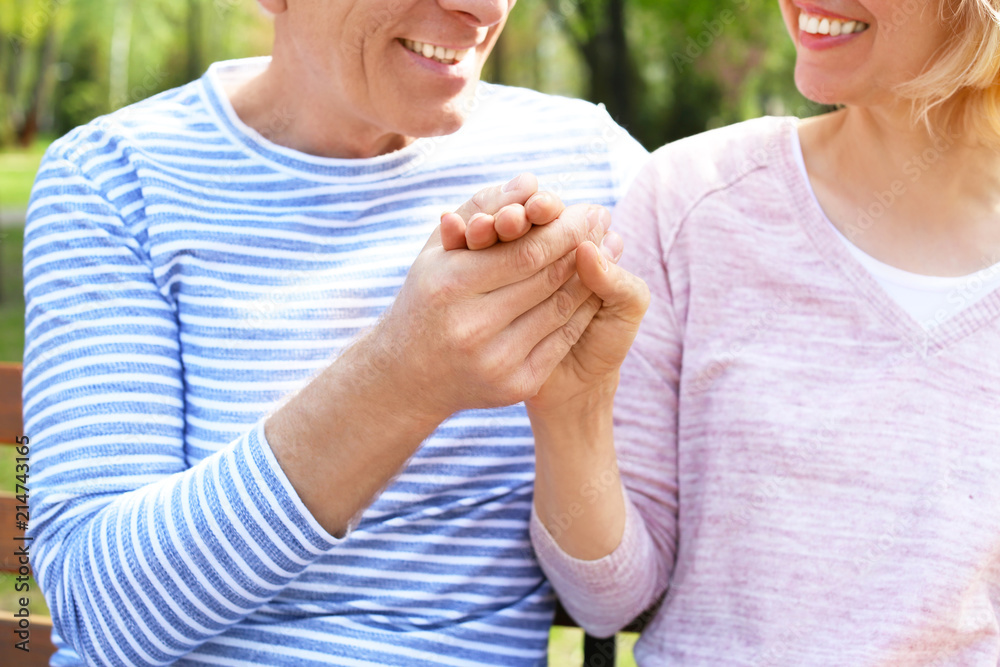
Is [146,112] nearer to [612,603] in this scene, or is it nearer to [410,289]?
[410,289]

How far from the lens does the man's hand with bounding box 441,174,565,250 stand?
1196mm

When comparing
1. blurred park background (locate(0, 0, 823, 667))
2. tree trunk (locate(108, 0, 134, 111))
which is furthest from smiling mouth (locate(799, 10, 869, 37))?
tree trunk (locate(108, 0, 134, 111))

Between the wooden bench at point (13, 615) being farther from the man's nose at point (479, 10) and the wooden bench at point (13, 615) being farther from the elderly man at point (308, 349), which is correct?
the man's nose at point (479, 10)

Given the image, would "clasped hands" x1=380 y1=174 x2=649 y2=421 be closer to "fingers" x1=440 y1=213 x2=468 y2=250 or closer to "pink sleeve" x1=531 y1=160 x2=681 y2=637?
"fingers" x1=440 y1=213 x2=468 y2=250

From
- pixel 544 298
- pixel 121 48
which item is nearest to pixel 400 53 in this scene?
pixel 544 298

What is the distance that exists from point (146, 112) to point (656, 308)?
42.9 inches

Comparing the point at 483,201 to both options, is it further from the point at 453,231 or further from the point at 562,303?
the point at 562,303

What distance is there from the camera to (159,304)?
165 cm

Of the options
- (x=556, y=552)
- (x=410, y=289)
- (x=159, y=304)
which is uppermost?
(x=410, y=289)

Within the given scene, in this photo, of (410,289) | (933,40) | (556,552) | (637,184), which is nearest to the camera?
(410,289)

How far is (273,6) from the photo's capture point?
1.76 m

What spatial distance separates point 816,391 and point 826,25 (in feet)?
2.13

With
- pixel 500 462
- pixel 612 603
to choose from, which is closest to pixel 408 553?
pixel 500 462

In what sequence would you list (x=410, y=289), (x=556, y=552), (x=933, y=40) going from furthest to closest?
(x=556, y=552) → (x=933, y=40) → (x=410, y=289)
